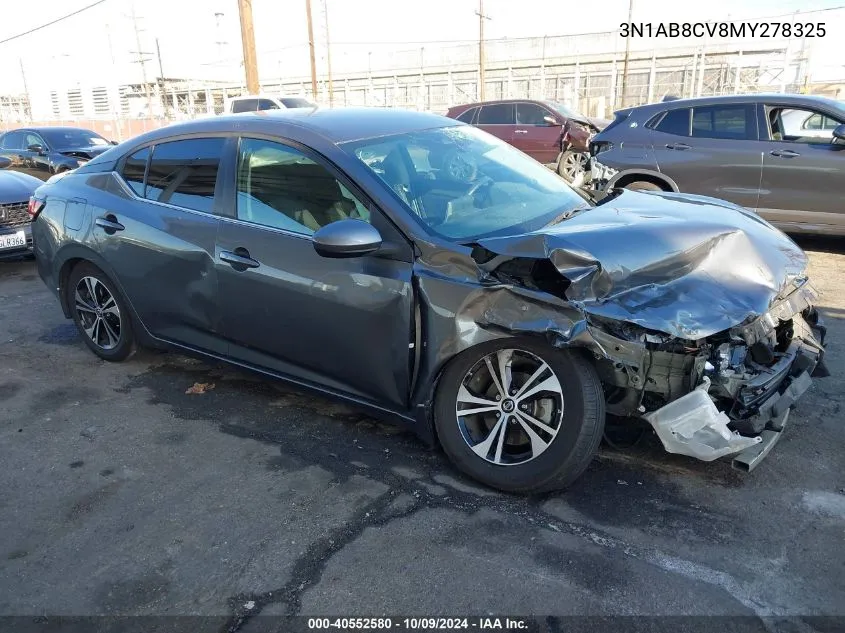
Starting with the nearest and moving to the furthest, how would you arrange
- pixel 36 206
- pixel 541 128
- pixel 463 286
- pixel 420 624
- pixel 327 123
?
pixel 420 624, pixel 463 286, pixel 327 123, pixel 36 206, pixel 541 128

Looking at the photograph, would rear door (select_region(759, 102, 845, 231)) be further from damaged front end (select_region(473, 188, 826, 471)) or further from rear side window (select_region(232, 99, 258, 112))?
rear side window (select_region(232, 99, 258, 112))

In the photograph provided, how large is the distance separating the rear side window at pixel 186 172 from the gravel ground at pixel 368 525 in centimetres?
127

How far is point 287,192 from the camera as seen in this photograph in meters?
3.51

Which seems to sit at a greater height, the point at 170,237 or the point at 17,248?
the point at 170,237

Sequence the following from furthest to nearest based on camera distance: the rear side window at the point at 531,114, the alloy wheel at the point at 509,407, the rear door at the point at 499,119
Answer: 1. the rear door at the point at 499,119
2. the rear side window at the point at 531,114
3. the alloy wheel at the point at 509,407

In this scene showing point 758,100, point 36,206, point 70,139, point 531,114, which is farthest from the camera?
point 531,114

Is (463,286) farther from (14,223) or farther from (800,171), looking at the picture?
(14,223)

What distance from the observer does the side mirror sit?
117 inches

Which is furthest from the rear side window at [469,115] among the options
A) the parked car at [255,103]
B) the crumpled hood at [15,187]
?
the crumpled hood at [15,187]

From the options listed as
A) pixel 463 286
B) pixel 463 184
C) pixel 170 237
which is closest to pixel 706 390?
pixel 463 286

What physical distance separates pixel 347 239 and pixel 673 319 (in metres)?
1.43

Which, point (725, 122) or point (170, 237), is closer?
point (170, 237)

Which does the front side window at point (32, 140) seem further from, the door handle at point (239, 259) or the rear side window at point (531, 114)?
the door handle at point (239, 259)

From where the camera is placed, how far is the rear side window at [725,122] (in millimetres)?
7359
